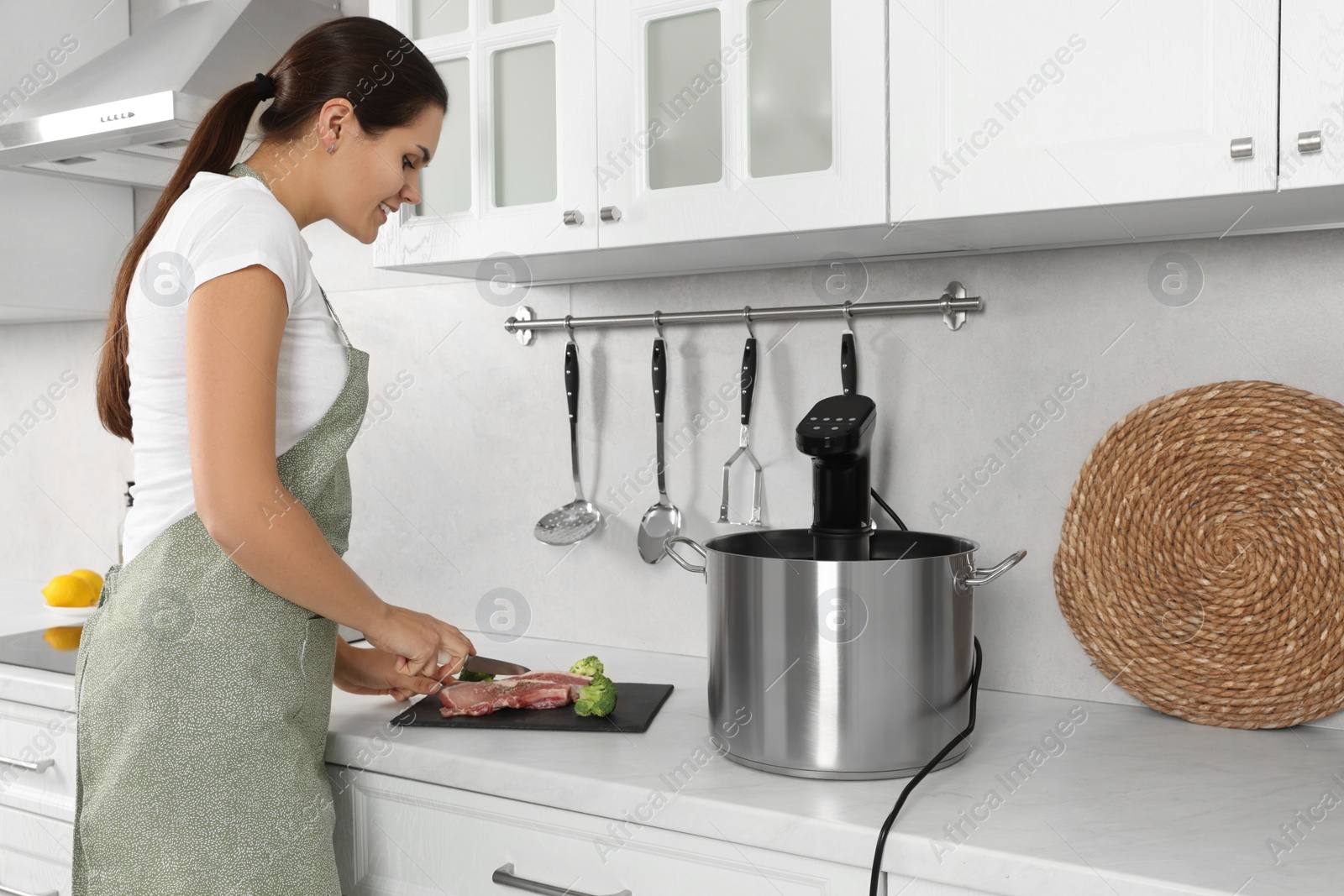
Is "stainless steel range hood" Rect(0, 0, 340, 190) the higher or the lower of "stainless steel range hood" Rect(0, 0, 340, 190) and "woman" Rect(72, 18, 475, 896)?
the higher

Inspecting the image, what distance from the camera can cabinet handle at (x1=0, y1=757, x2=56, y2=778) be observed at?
4.66 ft

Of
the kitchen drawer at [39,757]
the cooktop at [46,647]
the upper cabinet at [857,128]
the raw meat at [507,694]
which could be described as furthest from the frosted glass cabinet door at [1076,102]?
the kitchen drawer at [39,757]

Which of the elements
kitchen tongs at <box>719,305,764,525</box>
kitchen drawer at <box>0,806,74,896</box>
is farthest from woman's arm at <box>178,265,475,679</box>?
kitchen drawer at <box>0,806,74,896</box>

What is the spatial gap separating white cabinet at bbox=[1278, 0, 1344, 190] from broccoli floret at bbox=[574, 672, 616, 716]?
33.4 inches

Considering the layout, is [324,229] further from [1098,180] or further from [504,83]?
[1098,180]

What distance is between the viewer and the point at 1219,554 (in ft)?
3.83

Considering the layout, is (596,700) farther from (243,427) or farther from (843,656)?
(243,427)

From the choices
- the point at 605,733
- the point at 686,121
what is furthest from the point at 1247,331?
the point at 605,733

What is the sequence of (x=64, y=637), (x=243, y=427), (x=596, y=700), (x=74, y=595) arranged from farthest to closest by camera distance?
(x=74, y=595), (x=64, y=637), (x=596, y=700), (x=243, y=427)

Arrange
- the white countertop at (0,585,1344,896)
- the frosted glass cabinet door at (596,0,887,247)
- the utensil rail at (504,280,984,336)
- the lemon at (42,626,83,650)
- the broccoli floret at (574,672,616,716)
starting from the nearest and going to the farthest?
1. the white countertop at (0,585,1344,896)
2. the frosted glass cabinet door at (596,0,887,247)
3. the broccoli floret at (574,672,616,716)
4. the utensil rail at (504,280,984,336)
5. the lemon at (42,626,83,650)

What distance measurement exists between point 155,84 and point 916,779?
1392mm

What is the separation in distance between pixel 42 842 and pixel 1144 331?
161 cm

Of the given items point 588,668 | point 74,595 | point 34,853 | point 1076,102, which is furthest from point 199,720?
point 74,595

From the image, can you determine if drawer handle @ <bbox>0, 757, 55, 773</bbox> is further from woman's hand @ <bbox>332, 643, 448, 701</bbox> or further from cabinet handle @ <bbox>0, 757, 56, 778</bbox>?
woman's hand @ <bbox>332, 643, 448, 701</bbox>
